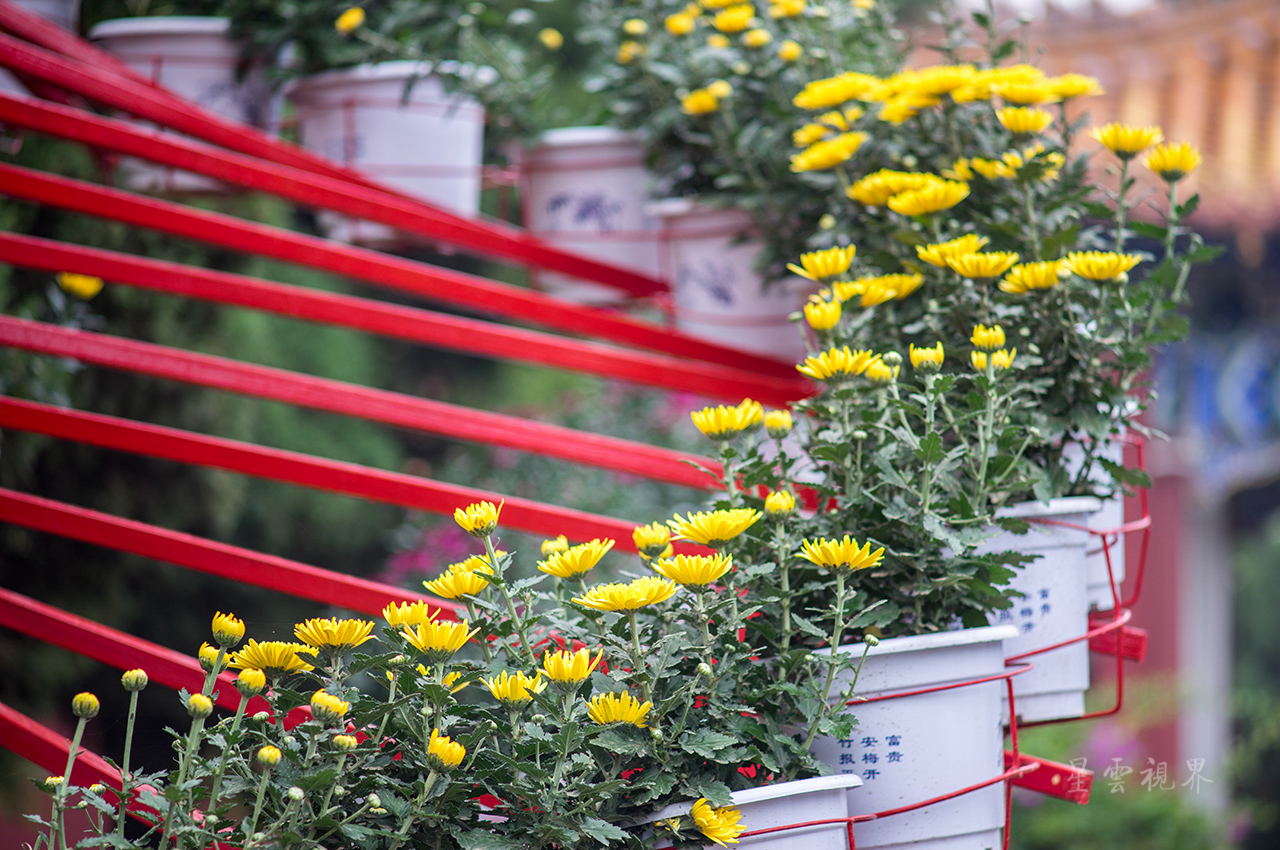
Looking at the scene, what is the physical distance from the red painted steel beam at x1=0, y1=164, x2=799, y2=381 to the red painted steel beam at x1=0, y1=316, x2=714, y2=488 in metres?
0.17

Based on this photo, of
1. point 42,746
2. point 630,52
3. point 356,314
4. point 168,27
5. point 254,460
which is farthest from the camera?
point 168,27

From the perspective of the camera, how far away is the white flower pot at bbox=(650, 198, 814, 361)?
Result: 157 centimetres

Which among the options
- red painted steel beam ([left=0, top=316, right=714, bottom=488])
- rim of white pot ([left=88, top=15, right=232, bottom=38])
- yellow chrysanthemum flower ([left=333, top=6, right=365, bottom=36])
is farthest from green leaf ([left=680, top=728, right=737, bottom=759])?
rim of white pot ([left=88, top=15, right=232, bottom=38])

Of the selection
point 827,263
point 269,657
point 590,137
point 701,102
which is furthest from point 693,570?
point 590,137

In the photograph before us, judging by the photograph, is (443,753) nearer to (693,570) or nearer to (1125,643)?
(693,570)

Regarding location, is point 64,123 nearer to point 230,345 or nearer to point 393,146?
point 393,146

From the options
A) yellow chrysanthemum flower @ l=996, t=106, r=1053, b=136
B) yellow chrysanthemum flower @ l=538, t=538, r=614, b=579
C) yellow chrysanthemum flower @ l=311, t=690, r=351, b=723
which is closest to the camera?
yellow chrysanthemum flower @ l=311, t=690, r=351, b=723

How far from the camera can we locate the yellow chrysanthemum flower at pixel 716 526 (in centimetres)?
71

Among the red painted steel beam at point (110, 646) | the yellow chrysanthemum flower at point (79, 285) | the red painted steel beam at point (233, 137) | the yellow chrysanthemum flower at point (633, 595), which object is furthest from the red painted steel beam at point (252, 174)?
the yellow chrysanthemum flower at point (633, 595)

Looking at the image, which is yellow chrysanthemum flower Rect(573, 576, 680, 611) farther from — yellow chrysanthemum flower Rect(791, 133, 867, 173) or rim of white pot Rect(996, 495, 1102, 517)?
yellow chrysanthemum flower Rect(791, 133, 867, 173)

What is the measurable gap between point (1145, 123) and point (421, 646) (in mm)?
4113

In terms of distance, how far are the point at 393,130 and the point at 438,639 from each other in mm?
1270

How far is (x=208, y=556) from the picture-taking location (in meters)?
1.06

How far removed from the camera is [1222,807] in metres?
4.74
